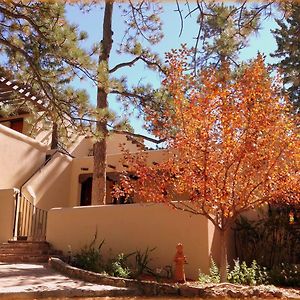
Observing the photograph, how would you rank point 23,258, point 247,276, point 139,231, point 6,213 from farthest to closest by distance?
point 6,213, point 23,258, point 139,231, point 247,276

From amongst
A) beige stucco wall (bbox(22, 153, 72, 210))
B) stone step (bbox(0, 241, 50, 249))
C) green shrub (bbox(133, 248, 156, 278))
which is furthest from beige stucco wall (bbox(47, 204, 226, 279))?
beige stucco wall (bbox(22, 153, 72, 210))

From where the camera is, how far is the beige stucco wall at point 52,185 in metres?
15.8

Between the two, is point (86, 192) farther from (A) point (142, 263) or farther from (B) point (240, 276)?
(B) point (240, 276)

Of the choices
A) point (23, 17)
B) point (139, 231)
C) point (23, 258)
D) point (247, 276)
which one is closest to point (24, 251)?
point (23, 258)

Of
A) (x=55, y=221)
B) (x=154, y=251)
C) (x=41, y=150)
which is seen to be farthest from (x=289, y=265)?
(x=41, y=150)

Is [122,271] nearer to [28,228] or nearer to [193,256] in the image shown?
[193,256]

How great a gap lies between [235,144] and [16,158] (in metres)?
9.20

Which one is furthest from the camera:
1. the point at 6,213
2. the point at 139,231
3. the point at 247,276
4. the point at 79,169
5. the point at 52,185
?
the point at 79,169

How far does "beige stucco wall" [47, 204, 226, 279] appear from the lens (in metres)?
10.5

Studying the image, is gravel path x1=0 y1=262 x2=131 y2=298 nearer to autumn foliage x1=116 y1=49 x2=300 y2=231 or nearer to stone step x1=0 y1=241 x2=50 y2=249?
stone step x1=0 y1=241 x2=50 y2=249

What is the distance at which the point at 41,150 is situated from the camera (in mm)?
17250

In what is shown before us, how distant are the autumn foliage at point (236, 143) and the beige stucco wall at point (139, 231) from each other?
1.08 metres

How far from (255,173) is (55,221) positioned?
602 cm

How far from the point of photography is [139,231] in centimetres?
1125
